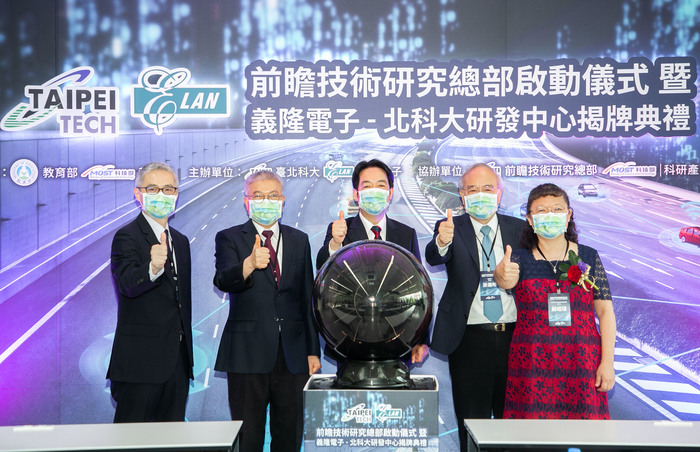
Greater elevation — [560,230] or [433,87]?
[433,87]

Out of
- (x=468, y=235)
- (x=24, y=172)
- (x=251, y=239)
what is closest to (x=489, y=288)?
(x=468, y=235)

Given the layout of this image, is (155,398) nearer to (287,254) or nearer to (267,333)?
(267,333)

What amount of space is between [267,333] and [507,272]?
131cm

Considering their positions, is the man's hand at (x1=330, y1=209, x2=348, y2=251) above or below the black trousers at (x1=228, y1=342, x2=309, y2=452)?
above

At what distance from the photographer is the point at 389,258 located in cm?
169

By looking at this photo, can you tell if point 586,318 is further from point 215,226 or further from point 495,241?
point 215,226

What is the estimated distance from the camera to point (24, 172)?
15.0 feet

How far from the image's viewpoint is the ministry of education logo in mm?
4570

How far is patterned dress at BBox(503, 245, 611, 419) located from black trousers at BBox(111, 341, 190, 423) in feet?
5.79

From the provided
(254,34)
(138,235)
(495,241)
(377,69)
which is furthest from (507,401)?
(254,34)

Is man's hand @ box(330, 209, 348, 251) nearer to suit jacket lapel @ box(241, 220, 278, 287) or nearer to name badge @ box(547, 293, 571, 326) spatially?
suit jacket lapel @ box(241, 220, 278, 287)

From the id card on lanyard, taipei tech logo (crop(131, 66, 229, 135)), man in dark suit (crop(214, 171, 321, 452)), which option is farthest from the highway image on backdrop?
the id card on lanyard

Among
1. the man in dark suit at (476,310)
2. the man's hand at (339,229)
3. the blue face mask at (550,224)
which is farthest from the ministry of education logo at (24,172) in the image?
the blue face mask at (550,224)

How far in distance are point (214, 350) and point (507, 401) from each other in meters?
2.48
